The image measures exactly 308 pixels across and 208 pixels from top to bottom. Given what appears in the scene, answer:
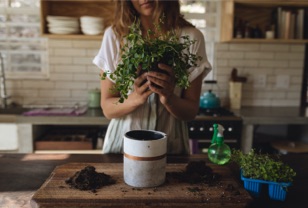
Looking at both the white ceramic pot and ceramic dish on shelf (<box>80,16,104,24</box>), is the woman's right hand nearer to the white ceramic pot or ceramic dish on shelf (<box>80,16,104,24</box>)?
the white ceramic pot

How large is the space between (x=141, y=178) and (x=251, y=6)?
290 centimetres

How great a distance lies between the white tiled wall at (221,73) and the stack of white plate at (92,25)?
12.9 inches

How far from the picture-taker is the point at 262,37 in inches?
133

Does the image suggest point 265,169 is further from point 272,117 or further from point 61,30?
point 61,30

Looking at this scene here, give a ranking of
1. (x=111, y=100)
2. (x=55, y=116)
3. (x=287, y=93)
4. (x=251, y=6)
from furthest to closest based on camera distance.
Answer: (x=287, y=93), (x=251, y=6), (x=55, y=116), (x=111, y=100)

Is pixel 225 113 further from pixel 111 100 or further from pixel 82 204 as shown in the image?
pixel 82 204

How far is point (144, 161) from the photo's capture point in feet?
3.20

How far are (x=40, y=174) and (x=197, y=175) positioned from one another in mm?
609

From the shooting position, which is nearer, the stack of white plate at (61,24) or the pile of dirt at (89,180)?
the pile of dirt at (89,180)

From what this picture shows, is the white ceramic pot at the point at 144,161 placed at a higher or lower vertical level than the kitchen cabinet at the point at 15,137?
higher

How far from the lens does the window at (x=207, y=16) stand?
11.4 ft

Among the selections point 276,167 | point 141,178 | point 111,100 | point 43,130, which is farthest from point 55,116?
point 276,167

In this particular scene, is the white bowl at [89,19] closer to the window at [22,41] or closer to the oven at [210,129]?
the window at [22,41]

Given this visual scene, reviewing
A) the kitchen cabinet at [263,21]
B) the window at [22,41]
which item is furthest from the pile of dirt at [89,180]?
the window at [22,41]
